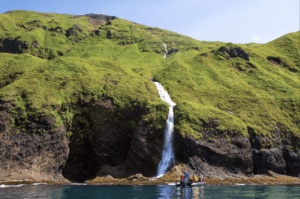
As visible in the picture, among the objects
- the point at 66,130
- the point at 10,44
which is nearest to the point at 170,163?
the point at 66,130

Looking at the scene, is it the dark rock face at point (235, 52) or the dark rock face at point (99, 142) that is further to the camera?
the dark rock face at point (235, 52)

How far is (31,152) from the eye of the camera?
149 feet

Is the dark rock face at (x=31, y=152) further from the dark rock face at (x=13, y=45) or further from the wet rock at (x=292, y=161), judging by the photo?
the dark rock face at (x=13, y=45)

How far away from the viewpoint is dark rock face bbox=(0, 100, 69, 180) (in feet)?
141

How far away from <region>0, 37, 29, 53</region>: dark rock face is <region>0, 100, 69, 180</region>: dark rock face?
149443 mm

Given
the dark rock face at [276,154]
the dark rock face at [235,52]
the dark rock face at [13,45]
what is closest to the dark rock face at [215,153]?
the dark rock face at [276,154]

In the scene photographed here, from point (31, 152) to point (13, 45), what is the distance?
533 feet

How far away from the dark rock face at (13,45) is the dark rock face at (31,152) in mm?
149443

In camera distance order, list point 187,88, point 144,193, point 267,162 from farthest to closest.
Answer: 1. point 187,88
2. point 267,162
3. point 144,193

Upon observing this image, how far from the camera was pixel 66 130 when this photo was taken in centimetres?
5269

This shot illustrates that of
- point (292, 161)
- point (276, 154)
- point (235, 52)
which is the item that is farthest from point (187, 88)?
point (235, 52)

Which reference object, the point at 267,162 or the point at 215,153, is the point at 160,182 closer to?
the point at 215,153

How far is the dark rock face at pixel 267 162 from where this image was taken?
53938mm

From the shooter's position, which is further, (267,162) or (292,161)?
(292,161)
